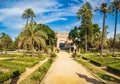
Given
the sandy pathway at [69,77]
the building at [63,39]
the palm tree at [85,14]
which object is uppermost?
the palm tree at [85,14]

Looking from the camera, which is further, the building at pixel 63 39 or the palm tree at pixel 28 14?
the building at pixel 63 39

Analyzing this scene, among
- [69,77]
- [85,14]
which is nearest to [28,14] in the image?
[85,14]

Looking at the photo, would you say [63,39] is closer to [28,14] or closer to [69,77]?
[28,14]

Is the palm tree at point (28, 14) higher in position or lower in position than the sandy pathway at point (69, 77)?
higher

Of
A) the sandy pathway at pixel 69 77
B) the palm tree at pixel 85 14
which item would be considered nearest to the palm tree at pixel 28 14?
the palm tree at pixel 85 14

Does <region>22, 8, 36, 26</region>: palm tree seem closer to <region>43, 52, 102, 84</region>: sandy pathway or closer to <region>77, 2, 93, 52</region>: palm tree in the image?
<region>77, 2, 93, 52</region>: palm tree

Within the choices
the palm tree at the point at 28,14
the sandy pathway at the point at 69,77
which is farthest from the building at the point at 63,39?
the sandy pathway at the point at 69,77

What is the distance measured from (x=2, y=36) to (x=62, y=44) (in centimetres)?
5572

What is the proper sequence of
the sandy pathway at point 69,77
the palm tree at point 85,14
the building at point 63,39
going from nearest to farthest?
the sandy pathway at point 69,77
the palm tree at point 85,14
the building at point 63,39

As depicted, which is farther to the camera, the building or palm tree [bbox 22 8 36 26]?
the building

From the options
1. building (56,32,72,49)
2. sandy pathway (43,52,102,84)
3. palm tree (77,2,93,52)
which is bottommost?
sandy pathway (43,52,102,84)

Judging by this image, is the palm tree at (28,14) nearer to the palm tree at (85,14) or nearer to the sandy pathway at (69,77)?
the palm tree at (85,14)

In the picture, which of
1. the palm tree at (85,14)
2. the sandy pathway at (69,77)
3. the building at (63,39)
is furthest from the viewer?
the building at (63,39)

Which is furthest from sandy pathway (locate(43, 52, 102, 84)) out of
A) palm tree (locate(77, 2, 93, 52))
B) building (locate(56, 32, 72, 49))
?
building (locate(56, 32, 72, 49))
